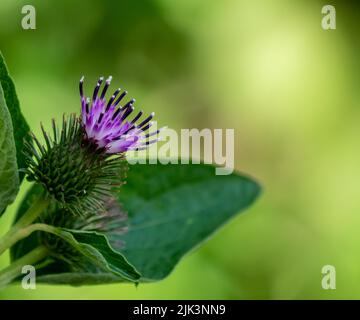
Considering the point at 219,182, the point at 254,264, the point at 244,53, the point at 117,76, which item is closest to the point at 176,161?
the point at 219,182

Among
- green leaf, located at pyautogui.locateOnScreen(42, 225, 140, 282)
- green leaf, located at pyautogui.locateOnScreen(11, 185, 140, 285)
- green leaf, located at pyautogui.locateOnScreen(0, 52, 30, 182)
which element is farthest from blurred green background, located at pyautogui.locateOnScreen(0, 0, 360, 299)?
green leaf, located at pyautogui.locateOnScreen(42, 225, 140, 282)

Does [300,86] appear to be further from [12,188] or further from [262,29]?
[12,188]

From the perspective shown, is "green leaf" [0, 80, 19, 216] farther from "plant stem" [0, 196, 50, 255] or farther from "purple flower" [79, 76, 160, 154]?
"purple flower" [79, 76, 160, 154]

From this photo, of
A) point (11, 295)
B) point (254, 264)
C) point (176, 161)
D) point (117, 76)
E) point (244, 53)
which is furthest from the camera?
point (244, 53)

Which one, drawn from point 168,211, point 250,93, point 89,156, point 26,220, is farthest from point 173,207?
point 250,93

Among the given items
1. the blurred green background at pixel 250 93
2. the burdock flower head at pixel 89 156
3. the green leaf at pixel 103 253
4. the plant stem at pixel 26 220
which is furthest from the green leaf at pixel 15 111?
the blurred green background at pixel 250 93

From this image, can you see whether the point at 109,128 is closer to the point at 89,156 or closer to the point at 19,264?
the point at 89,156
